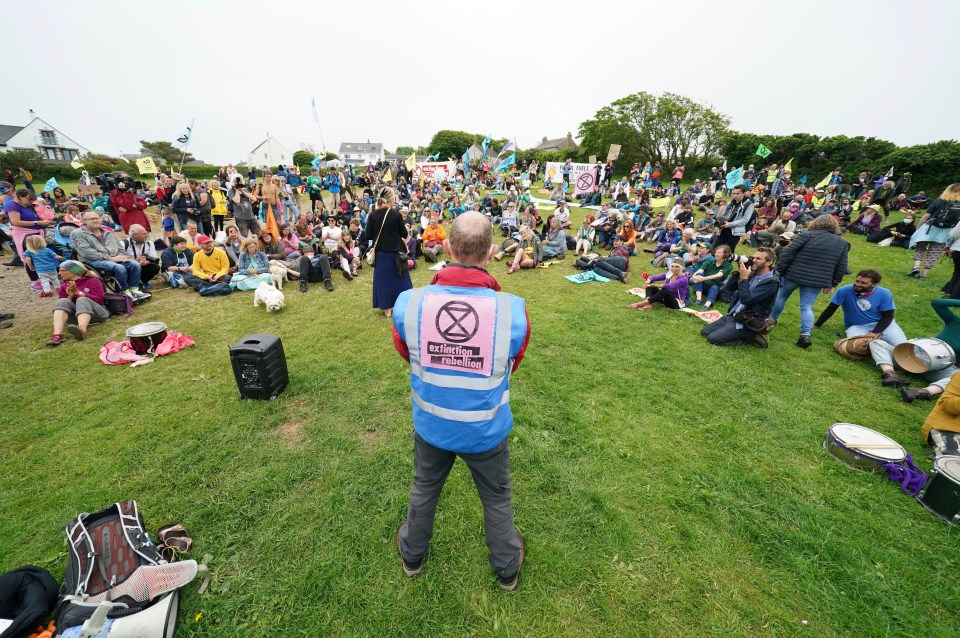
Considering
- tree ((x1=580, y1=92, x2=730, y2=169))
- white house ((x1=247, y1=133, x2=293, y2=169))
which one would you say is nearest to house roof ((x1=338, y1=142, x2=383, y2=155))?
white house ((x1=247, y1=133, x2=293, y2=169))

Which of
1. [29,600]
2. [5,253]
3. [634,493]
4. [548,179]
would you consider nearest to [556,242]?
[634,493]

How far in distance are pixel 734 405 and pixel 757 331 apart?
2152 millimetres

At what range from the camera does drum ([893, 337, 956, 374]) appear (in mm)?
4770

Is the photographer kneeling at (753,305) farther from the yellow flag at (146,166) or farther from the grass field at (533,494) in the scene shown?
the yellow flag at (146,166)

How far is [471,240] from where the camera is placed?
204 centimetres

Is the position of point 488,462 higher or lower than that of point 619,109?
lower

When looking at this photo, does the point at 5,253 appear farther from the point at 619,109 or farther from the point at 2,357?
the point at 619,109

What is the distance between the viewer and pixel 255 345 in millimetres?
4391

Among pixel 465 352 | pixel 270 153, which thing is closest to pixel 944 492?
pixel 465 352

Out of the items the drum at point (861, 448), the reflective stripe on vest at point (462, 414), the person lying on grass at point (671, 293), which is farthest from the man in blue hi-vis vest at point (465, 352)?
the person lying on grass at point (671, 293)

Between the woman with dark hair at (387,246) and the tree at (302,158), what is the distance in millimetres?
54653

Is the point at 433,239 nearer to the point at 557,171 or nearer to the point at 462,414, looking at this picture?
the point at 462,414

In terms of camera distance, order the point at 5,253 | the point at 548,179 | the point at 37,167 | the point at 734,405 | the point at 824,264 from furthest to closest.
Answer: the point at 37,167 < the point at 548,179 < the point at 5,253 < the point at 824,264 < the point at 734,405

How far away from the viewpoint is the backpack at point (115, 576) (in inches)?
87.4
